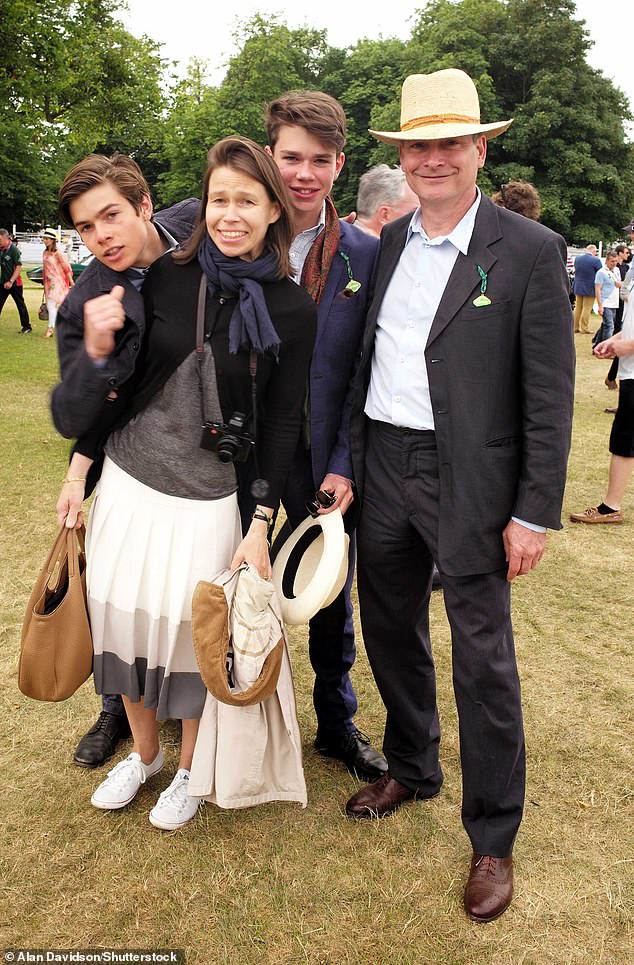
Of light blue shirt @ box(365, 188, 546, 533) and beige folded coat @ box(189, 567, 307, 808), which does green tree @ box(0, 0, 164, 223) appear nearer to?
light blue shirt @ box(365, 188, 546, 533)

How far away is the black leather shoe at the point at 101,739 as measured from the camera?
3.16 meters

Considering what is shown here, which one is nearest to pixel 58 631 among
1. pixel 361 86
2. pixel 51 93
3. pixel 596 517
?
pixel 596 517

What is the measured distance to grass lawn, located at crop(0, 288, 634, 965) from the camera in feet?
7.76

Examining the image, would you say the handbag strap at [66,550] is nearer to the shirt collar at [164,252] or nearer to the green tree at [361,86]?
the shirt collar at [164,252]

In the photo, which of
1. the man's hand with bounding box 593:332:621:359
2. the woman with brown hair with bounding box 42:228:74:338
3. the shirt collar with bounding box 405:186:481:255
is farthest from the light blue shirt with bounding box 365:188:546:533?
the woman with brown hair with bounding box 42:228:74:338

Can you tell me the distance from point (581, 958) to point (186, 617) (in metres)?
1.54

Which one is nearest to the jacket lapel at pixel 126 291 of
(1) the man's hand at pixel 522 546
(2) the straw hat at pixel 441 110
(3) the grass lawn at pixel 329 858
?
(2) the straw hat at pixel 441 110

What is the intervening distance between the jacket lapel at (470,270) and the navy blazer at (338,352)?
446 millimetres

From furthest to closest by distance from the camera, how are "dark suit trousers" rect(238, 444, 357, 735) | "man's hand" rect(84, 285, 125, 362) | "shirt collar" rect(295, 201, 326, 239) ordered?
"dark suit trousers" rect(238, 444, 357, 735) → "shirt collar" rect(295, 201, 326, 239) → "man's hand" rect(84, 285, 125, 362)

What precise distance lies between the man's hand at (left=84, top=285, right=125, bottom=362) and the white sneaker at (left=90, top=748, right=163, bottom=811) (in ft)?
5.13

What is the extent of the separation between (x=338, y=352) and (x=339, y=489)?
0.46 m

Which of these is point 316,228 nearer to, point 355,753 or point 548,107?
point 355,753

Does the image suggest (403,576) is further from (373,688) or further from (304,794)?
(373,688)

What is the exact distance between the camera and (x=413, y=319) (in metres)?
2.43
